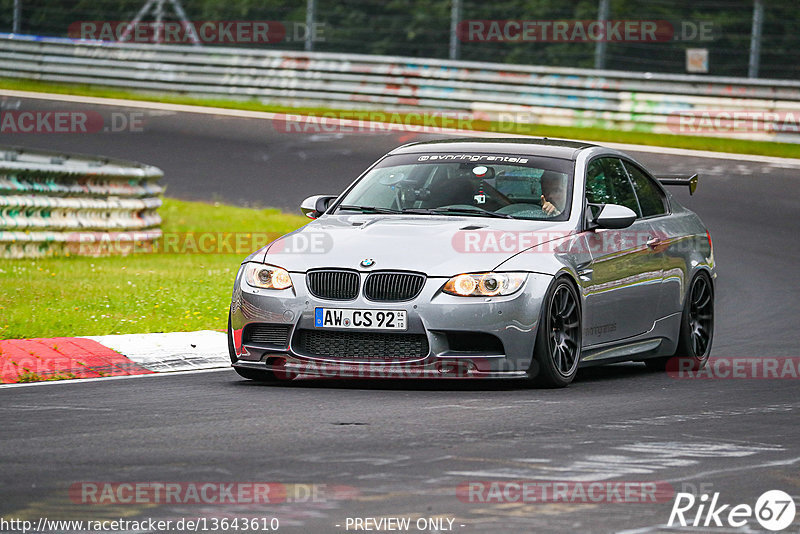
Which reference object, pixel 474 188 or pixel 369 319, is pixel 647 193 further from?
pixel 369 319

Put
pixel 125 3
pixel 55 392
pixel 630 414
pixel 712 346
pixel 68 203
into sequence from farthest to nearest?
pixel 125 3
pixel 68 203
pixel 712 346
pixel 55 392
pixel 630 414

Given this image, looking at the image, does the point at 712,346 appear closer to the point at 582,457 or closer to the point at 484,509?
the point at 582,457

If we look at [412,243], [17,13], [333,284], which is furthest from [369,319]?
[17,13]

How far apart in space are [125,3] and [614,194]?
25.5m

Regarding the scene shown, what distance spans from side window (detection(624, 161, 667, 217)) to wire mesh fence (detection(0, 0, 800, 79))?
1414cm

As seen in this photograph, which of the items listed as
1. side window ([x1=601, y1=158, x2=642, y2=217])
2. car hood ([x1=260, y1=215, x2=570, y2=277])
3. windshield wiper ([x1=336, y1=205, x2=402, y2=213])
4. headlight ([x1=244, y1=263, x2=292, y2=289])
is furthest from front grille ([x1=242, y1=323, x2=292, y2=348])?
side window ([x1=601, y1=158, x2=642, y2=217])

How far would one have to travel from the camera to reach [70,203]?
54.6 feet

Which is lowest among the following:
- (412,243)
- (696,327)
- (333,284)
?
(696,327)

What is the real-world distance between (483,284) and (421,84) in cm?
1889

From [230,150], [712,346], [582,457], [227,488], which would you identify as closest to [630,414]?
[582,457]

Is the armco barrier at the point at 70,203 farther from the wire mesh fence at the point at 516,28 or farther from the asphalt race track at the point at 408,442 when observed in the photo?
the wire mesh fence at the point at 516,28

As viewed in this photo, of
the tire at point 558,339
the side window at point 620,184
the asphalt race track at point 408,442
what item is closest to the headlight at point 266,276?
the asphalt race track at point 408,442

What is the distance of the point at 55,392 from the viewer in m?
9.17

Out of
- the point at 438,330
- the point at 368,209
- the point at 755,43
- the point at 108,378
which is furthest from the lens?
the point at 755,43
